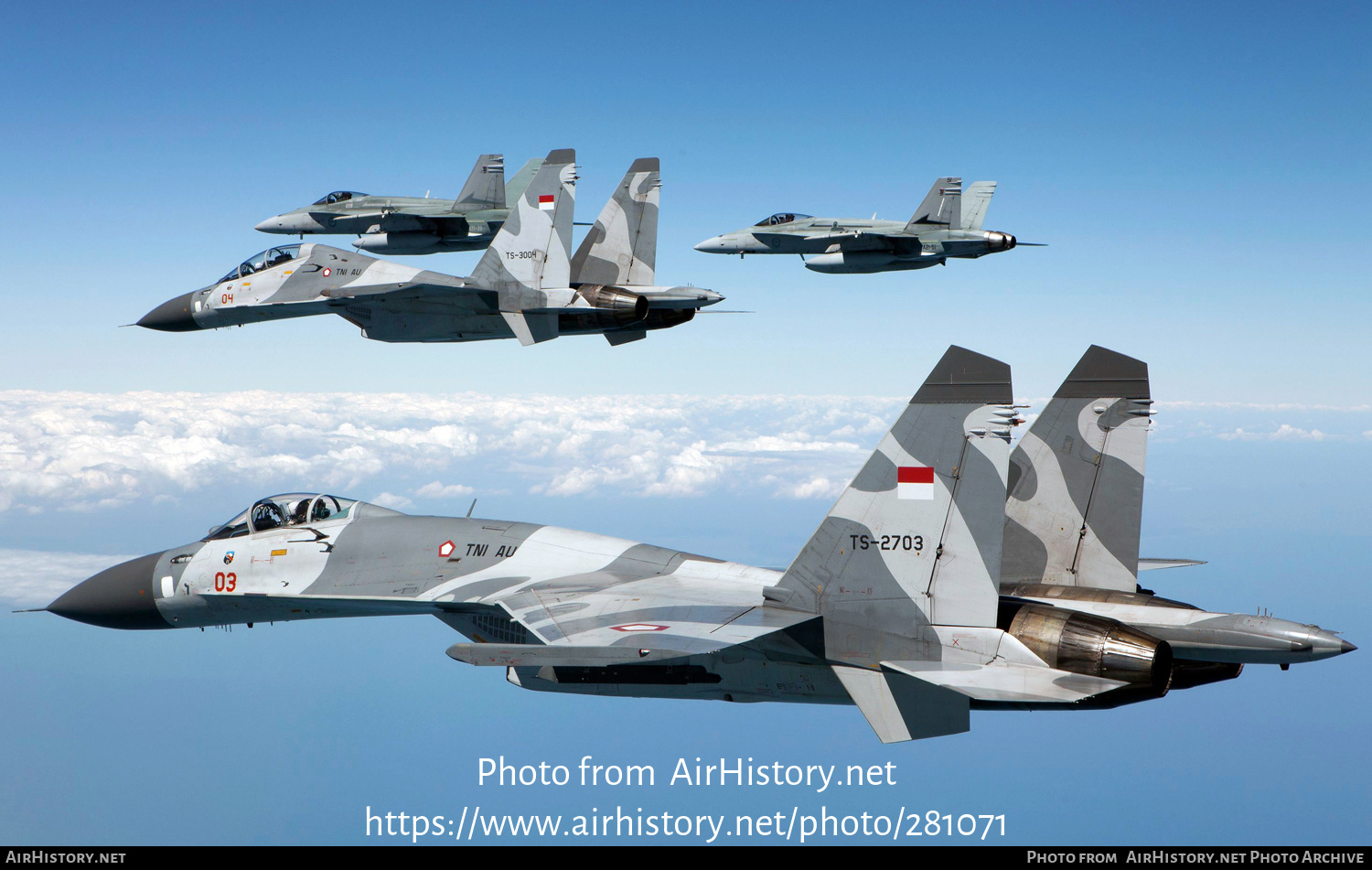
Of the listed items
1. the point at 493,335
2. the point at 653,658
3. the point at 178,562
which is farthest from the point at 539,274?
the point at 653,658

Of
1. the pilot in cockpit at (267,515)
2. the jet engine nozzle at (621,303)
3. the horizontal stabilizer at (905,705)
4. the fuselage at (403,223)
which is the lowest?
the horizontal stabilizer at (905,705)

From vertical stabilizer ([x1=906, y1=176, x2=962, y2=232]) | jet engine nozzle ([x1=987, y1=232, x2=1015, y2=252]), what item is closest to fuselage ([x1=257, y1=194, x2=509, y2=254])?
vertical stabilizer ([x1=906, y1=176, x2=962, y2=232])

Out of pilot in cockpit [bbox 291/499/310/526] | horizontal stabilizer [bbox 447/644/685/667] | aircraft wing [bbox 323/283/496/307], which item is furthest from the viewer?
aircraft wing [bbox 323/283/496/307]

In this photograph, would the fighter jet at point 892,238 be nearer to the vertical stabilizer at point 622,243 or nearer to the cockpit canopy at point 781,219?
the cockpit canopy at point 781,219

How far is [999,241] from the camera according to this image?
109ft

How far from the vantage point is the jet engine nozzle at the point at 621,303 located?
63.7 feet

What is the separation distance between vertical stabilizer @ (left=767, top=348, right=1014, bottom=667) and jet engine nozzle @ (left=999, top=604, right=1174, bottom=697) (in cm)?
76

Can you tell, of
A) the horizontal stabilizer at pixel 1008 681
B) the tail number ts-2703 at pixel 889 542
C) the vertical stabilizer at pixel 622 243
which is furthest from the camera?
the vertical stabilizer at pixel 622 243

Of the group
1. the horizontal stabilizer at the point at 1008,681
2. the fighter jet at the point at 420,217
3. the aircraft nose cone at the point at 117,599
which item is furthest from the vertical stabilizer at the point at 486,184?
the horizontal stabilizer at the point at 1008,681

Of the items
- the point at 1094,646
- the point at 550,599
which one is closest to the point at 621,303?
the point at 550,599

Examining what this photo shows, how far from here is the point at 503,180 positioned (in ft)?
98.5

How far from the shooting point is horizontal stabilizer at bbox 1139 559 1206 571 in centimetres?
1608

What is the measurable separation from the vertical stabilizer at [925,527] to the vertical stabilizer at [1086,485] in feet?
14.6

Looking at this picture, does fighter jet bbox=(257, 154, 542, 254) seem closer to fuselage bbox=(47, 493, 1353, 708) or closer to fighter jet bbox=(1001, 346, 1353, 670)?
fuselage bbox=(47, 493, 1353, 708)
